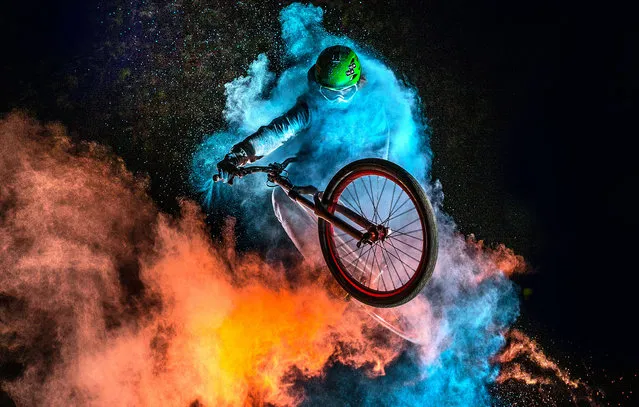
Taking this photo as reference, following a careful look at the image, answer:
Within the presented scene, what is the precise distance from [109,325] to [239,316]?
167 cm

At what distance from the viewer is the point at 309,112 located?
12.4ft

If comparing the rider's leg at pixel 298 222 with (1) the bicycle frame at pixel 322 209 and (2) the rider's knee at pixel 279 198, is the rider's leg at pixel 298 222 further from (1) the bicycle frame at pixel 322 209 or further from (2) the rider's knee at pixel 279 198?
(1) the bicycle frame at pixel 322 209

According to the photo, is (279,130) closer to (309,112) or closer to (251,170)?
(309,112)

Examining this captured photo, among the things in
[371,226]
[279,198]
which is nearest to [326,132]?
[279,198]

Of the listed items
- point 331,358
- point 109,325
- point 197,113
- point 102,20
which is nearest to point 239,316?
point 331,358

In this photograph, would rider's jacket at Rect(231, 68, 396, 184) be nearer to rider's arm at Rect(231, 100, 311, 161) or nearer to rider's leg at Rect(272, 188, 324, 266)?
rider's arm at Rect(231, 100, 311, 161)

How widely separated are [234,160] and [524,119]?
3372 millimetres

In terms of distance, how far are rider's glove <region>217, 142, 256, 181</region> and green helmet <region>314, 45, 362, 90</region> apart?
3.20 ft

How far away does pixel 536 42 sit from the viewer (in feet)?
13.9

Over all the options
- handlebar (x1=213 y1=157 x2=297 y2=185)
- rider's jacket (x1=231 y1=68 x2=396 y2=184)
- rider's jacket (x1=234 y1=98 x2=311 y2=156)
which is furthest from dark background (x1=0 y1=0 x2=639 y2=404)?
handlebar (x1=213 y1=157 x2=297 y2=185)

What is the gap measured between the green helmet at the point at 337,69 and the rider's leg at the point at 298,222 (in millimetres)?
1361

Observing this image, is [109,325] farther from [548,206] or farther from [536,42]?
[536,42]

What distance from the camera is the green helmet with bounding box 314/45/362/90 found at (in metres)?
3.47

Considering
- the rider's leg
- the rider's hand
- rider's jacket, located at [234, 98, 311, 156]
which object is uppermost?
rider's jacket, located at [234, 98, 311, 156]
